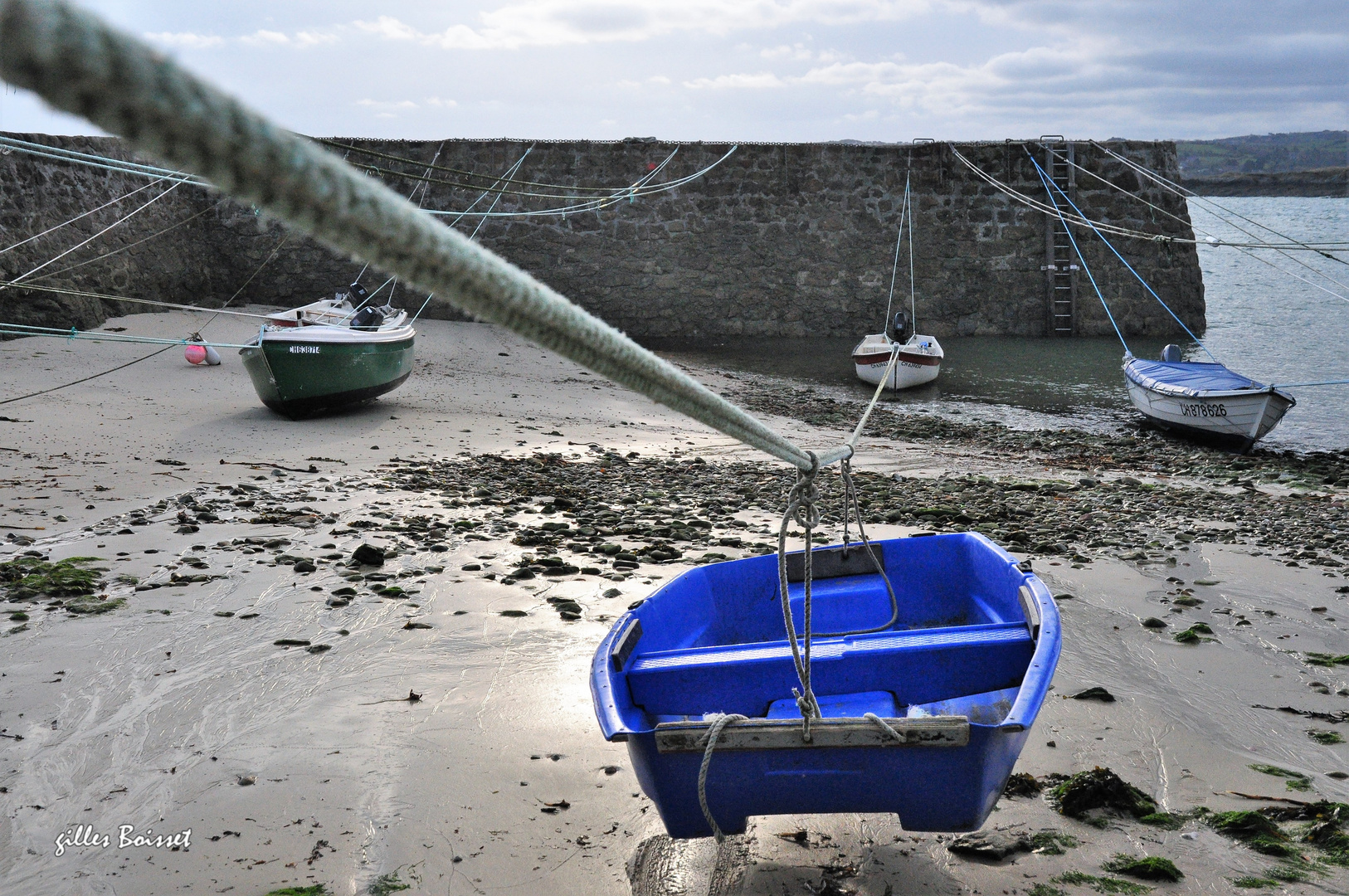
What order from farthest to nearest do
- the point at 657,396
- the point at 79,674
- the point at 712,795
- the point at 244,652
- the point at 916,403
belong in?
the point at 916,403 < the point at 244,652 < the point at 79,674 < the point at 712,795 < the point at 657,396

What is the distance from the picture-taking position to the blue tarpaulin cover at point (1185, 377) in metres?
9.72

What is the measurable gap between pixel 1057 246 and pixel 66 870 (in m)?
17.3

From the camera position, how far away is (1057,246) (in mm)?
16875

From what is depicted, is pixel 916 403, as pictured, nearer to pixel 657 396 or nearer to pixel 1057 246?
pixel 1057 246

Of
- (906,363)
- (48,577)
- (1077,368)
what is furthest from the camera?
(1077,368)

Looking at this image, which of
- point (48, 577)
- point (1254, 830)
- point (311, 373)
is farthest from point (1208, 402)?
point (48, 577)

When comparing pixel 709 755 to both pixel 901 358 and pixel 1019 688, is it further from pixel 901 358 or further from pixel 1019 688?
pixel 901 358

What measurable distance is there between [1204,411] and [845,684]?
26.4ft

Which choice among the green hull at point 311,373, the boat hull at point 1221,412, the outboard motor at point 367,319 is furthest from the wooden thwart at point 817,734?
the boat hull at point 1221,412

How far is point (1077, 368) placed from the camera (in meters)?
14.8

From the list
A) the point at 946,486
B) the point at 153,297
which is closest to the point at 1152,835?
the point at 946,486

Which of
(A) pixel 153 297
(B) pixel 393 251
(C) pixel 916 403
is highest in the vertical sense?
(B) pixel 393 251

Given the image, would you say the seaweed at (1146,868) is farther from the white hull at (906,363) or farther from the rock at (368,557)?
the white hull at (906,363)

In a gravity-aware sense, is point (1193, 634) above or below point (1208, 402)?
below
